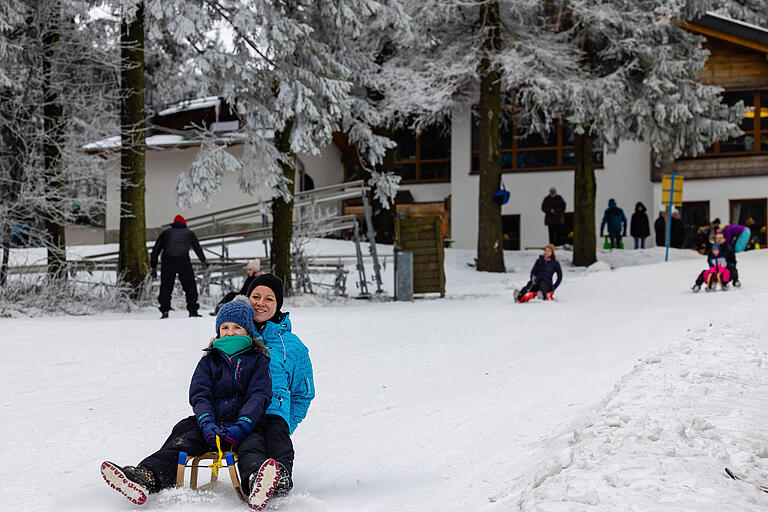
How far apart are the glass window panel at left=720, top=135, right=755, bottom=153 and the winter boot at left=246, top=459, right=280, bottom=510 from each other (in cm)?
2817

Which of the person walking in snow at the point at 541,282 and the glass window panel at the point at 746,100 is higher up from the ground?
the glass window panel at the point at 746,100

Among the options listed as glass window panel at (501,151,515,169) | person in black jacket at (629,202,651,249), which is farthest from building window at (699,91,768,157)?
glass window panel at (501,151,515,169)

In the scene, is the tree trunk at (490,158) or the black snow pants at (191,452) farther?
the tree trunk at (490,158)

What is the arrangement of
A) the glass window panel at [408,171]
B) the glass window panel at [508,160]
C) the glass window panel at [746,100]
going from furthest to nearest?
the glass window panel at [408,171] → the glass window panel at [508,160] → the glass window panel at [746,100]

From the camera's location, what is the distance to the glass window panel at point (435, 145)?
108 ft

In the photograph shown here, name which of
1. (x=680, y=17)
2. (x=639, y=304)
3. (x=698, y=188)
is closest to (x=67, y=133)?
(x=639, y=304)

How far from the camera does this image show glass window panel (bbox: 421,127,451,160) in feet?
108

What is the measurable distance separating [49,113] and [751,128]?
23546 millimetres

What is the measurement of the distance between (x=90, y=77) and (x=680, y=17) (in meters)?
16.4

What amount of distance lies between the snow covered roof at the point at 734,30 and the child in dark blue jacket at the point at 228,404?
25804 millimetres

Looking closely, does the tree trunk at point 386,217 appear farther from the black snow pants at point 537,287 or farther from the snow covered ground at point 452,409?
the snow covered ground at point 452,409

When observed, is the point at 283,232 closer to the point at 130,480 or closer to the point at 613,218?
the point at 130,480

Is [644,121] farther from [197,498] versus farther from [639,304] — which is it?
[197,498]

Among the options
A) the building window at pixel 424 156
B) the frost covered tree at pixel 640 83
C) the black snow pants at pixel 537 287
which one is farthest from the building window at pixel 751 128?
the black snow pants at pixel 537 287
